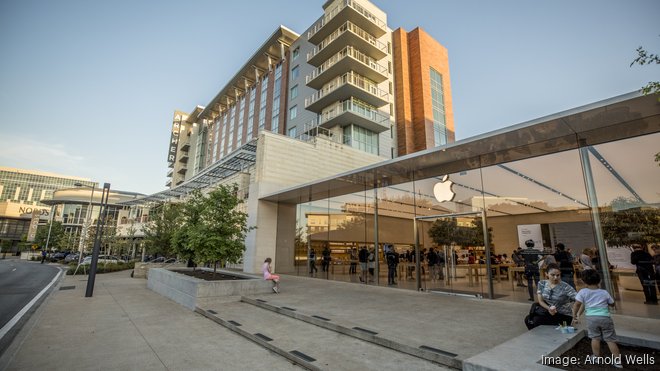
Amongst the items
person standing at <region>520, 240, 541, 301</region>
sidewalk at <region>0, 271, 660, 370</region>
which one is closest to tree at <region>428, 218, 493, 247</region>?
person standing at <region>520, 240, 541, 301</region>

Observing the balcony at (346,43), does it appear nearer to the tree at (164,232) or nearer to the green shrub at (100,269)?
the tree at (164,232)

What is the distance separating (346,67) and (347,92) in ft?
7.47

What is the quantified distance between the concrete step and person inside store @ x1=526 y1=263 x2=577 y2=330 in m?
2.24

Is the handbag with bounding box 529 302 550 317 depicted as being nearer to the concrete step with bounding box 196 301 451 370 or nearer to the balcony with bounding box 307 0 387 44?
the concrete step with bounding box 196 301 451 370

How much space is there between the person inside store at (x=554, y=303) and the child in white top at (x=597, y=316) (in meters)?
0.80

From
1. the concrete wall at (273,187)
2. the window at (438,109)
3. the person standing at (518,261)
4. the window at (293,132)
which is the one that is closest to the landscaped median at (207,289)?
the concrete wall at (273,187)

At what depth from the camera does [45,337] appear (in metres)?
5.90

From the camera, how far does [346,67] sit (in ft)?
86.6

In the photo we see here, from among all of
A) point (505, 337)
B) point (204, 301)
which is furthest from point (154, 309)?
point (505, 337)

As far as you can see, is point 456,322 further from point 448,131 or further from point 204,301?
point 448,131

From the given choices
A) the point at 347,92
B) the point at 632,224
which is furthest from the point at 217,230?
the point at 347,92

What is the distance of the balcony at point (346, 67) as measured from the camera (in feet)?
85.0

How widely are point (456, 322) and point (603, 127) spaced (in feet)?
20.8

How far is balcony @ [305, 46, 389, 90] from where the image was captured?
25.9 m
